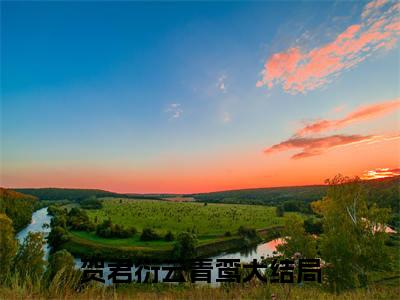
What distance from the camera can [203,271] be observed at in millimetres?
9594

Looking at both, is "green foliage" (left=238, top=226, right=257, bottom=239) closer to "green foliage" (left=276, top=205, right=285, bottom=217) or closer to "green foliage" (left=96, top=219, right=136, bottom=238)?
"green foliage" (left=276, top=205, right=285, bottom=217)

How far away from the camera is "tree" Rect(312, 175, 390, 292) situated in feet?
118

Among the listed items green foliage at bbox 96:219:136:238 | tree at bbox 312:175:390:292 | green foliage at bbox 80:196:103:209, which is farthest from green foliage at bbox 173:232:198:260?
green foliage at bbox 80:196:103:209

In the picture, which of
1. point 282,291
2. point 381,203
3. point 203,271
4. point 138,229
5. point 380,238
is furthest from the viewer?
point 138,229

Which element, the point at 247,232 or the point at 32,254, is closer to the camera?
the point at 32,254

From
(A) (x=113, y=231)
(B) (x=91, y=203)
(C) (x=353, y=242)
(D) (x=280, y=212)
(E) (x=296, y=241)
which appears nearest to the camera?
(C) (x=353, y=242)

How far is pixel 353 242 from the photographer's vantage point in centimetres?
3622

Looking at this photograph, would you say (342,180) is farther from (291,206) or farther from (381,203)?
(291,206)

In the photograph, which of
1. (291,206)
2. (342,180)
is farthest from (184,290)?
(291,206)

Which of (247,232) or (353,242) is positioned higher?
(353,242)

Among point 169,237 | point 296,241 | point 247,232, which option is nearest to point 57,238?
point 169,237

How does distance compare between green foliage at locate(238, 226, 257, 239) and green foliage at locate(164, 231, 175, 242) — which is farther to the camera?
green foliage at locate(238, 226, 257, 239)

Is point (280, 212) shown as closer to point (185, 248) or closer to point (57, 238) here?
point (185, 248)

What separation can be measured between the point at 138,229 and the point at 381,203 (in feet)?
284
